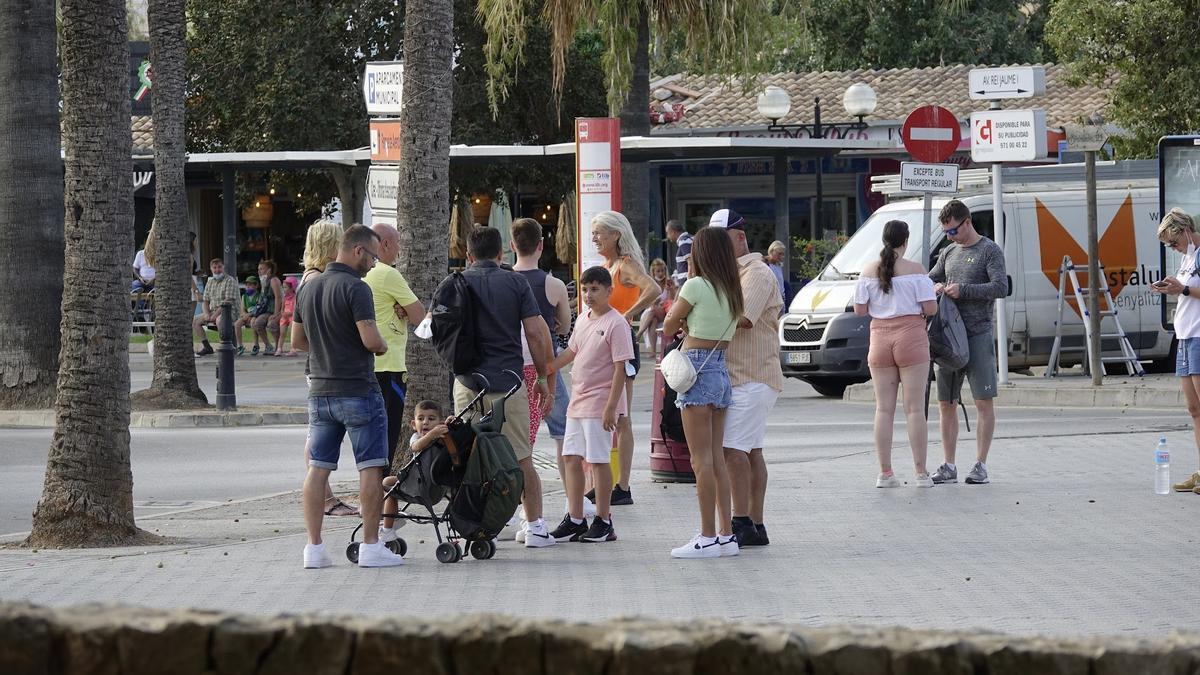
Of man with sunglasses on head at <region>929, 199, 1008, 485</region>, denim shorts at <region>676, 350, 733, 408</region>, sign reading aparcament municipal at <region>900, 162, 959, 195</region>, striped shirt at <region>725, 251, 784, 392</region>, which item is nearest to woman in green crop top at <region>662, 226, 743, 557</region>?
denim shorts at <region>676, 350, 733, 408</region>

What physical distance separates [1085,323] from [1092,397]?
1862 millimetres

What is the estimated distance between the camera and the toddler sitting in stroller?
8734mm

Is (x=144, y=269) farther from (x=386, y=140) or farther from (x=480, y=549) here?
(x=480, y=549)

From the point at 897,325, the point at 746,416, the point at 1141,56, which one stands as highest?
the point at 1141,56

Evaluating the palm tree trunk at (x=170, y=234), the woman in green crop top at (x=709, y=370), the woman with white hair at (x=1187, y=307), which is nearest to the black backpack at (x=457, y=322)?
the woman in green crop top at (x=709, y=370)

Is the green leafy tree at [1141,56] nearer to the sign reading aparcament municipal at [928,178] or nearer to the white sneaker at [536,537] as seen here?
the sign reading aparcament municipal at [928,178]

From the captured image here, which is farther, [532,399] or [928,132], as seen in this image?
[928,132]

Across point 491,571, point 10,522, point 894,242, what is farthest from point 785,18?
point 491,571

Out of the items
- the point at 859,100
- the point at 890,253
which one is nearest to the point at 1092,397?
the point at 890,253

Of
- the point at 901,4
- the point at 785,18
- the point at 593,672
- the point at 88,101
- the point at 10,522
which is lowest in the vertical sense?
the point at 10,522

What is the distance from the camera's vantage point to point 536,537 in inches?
370

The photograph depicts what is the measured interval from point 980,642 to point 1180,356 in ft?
27.8

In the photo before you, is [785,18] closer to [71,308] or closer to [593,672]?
[71,308]

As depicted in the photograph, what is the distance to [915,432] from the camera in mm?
11508
